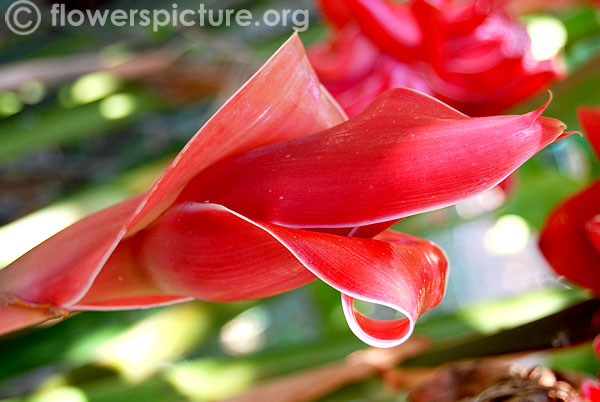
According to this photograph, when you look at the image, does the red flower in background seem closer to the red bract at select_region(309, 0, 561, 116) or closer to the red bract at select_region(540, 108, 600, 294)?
the red bract at select_region(540, 108, 600, 294)

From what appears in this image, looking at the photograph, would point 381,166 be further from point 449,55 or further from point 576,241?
point 449,55

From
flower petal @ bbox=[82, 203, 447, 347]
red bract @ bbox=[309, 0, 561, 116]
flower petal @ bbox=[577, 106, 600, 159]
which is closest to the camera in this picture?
flower petal @ bbox=[82, 203, 447, 347]

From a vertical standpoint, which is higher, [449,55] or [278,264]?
[449,55]

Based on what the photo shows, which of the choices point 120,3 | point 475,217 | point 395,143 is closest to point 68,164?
point 120,3

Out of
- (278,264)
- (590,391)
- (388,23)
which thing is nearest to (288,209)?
(278,264)

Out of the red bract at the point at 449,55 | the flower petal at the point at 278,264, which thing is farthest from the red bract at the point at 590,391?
the red bract at the point at 449,55

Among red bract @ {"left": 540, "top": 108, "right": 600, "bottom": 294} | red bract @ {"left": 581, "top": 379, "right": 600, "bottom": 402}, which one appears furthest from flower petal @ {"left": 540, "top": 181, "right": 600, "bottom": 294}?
red bract @ {"left": 581, "top": 379, "right": 600, "bottom": 402}
